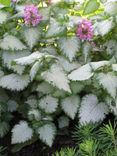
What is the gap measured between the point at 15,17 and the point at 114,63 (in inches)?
29.0

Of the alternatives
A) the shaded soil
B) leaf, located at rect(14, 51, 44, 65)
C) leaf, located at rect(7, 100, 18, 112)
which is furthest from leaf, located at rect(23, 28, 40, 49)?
the shaded soil

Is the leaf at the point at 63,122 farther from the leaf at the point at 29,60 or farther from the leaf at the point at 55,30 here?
the leaf at the point at 55,30

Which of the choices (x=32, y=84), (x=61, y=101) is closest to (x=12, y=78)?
(x=32, y=84)

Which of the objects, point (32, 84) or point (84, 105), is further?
point (32, 84)

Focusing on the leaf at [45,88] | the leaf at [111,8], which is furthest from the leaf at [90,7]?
the leaf at [45,88]

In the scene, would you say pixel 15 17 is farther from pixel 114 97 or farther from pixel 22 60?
pixel 114 97

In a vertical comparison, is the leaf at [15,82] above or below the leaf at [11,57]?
below

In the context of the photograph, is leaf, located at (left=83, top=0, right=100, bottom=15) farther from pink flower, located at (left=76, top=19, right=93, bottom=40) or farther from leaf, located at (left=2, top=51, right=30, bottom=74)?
leaf, located at (left=2, top=51, right=30, bottom=74)

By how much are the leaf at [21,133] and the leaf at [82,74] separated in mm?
400

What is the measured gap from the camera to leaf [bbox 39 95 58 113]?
113 inches

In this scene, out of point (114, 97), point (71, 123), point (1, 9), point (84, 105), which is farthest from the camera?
point (1, 9)

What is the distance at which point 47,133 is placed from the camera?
2.80 meters

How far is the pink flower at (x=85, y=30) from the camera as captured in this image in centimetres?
303

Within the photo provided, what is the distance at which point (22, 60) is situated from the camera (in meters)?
2.81
